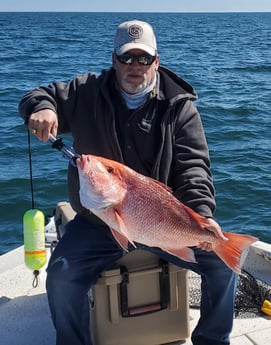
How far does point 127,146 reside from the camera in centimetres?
349

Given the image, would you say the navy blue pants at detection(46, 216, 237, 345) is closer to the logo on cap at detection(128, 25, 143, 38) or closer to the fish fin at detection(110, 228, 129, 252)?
the fish fin at detection(110, 228, 129, 252)

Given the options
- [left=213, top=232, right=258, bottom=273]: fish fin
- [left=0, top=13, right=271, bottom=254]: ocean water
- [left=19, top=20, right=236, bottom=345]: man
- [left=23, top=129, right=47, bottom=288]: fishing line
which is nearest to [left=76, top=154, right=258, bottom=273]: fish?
[left=213, top=232, right=258, bottom=273]: fish fin

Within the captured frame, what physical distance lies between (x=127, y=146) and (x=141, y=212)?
2.86ft

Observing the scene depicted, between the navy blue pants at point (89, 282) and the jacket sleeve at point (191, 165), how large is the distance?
0.97 ft

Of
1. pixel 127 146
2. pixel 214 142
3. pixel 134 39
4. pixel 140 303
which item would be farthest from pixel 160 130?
pixel 214 142

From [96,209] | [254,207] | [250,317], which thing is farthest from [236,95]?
[96,209]

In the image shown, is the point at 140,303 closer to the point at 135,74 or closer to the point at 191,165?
the point at 191,165

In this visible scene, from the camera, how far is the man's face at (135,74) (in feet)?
11.5

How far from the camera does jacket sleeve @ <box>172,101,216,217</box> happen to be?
132 inches

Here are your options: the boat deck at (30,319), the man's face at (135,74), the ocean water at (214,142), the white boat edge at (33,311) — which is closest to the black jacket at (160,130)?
the man's face at (135,74)

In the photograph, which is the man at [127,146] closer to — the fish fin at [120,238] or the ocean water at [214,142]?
the fish fin at [120,238]

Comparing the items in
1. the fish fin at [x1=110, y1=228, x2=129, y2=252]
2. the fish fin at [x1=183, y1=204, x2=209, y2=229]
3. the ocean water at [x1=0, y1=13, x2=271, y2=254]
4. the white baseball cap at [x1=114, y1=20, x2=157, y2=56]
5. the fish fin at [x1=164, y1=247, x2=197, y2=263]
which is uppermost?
the white baseball cap at [x1=114, y1=20, x2=157, y2=56]

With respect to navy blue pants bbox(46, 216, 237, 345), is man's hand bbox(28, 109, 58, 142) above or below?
above

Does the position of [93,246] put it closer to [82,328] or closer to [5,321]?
[82,328]
